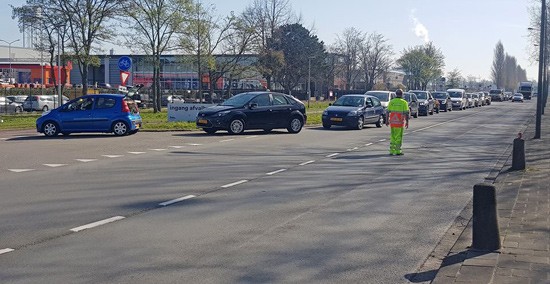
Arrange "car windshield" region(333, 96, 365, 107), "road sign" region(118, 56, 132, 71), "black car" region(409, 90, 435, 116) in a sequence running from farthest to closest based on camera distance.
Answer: "black car" region(409, 90, 435, 116) < "car windshield" region(333, 96, 365, 107) < "road sign" region(118, 56, 132, 71)

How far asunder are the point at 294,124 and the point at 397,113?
327 inches

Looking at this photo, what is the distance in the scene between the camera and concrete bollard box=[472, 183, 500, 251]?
7.09m

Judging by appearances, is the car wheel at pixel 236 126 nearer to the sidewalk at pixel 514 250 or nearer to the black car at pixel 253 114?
the black car at pixel 253 114

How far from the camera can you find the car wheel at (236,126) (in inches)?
952

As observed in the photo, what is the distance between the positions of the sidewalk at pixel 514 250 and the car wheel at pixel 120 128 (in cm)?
1514

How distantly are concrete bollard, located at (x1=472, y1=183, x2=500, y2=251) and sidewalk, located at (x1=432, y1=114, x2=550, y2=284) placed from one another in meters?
0.13

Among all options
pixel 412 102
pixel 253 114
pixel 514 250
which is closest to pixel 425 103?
pixel 412 102

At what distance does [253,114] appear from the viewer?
24.5m

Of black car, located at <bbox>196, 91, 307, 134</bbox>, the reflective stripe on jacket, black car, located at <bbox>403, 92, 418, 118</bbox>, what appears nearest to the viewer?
the reflective stripe on jacket

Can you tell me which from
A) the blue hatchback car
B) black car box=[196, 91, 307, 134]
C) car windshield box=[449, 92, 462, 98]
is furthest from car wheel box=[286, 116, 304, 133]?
car windshield box=[449, 92, 462, 98]

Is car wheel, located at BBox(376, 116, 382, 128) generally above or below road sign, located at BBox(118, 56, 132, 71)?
below

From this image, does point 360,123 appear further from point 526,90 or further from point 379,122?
point 526,90

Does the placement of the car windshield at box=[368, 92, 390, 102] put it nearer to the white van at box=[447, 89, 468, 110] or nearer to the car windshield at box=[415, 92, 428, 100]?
the car windshield at box=[415, 92, 428, 100]

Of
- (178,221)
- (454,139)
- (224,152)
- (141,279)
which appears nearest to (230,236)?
(178,221)
